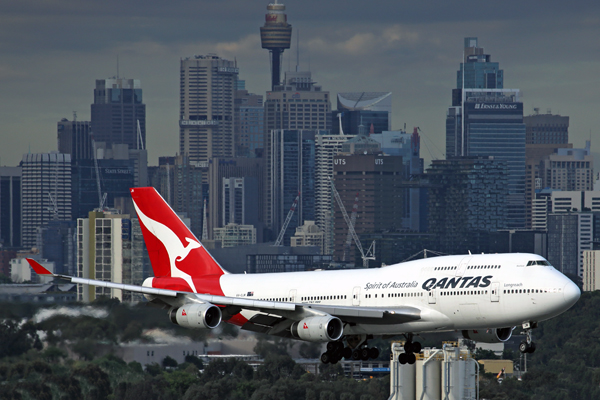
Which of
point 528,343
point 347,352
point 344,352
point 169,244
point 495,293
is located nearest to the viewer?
point 528,343

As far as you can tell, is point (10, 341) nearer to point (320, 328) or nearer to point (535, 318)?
point (320, 328)

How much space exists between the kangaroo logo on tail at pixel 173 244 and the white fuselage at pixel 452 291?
9.13 m

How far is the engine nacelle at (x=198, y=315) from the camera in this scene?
70625 millimetres

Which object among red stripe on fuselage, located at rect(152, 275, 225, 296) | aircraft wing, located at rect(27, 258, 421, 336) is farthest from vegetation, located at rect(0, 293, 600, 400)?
aircraft wing, located at rect(27, 258, 421, 336)

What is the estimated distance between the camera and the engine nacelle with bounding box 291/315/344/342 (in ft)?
228

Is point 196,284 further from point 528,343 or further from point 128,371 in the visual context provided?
point 128,371

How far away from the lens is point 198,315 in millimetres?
70625

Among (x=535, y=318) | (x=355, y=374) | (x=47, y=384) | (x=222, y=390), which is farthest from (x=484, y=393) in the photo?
(x=535, y=318)

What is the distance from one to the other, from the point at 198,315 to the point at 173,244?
14474mm

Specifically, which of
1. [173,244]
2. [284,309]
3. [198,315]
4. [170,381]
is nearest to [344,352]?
[284,309]

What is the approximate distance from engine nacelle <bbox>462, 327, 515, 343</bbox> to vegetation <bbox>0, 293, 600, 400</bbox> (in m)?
36.6

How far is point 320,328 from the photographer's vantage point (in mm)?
69375

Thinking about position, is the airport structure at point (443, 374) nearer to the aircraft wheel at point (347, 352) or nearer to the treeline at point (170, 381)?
the treeline at point (170, 381)

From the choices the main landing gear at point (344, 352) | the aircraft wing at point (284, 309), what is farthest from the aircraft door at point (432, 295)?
the main landing gear at point (344, 352)
